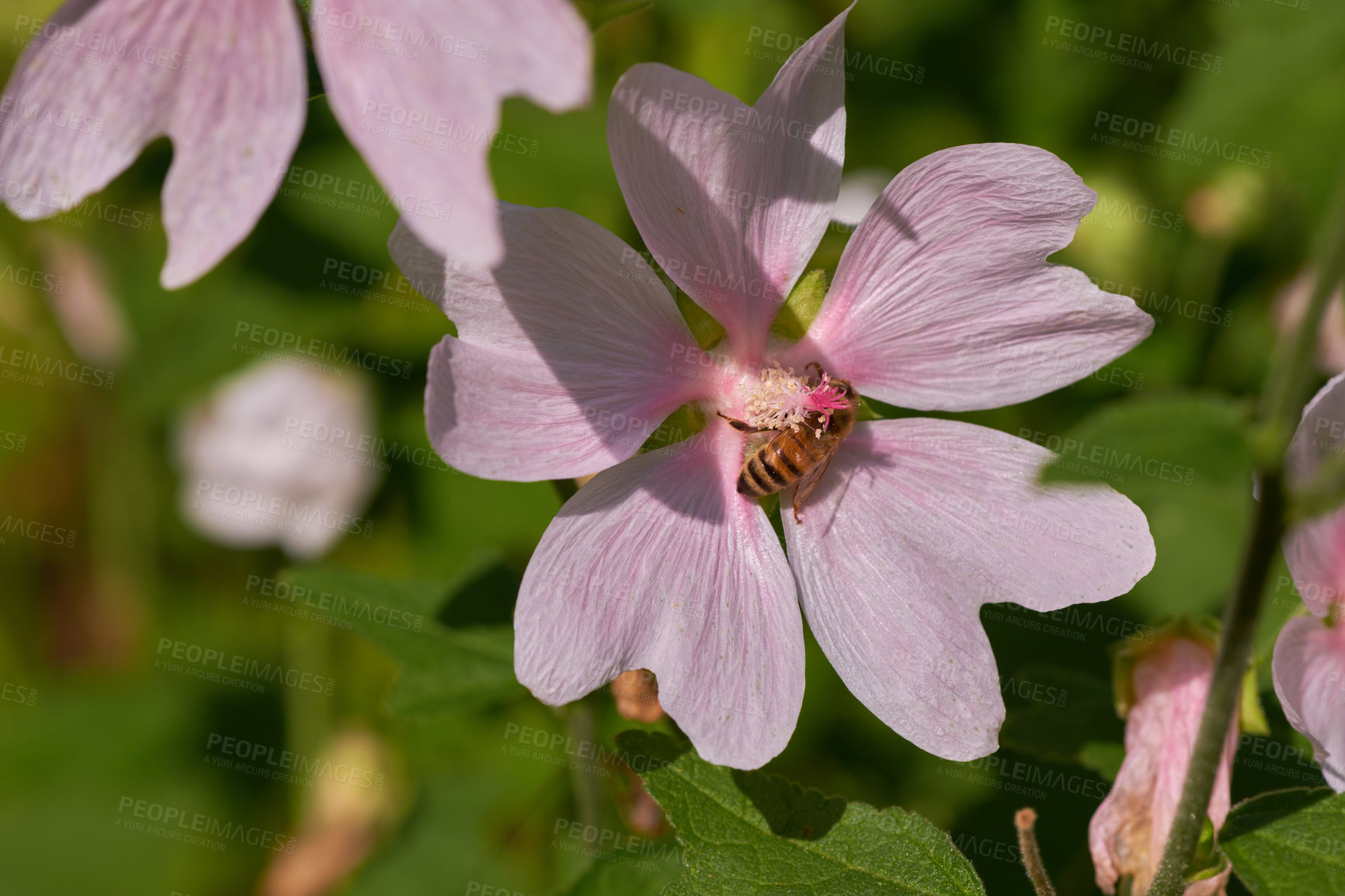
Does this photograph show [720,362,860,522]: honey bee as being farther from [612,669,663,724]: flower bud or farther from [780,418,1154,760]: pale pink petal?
[612,669,663,724]: flower bud

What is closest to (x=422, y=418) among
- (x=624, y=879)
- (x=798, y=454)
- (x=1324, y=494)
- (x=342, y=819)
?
(x=342, y=819)

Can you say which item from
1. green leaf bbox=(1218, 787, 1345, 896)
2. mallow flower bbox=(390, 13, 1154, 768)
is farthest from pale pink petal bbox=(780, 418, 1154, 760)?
green leaf bbox=(1218, 787, 1345, 896)

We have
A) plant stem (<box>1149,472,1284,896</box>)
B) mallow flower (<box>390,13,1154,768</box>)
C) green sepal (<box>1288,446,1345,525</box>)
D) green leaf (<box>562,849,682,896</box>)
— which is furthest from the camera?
green leaf (<box>562,849,682,896</box>)

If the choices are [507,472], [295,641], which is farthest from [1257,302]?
[295,641]

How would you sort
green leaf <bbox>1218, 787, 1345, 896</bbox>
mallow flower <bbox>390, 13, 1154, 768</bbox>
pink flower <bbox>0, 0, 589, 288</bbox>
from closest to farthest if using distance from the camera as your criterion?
1. pink flower <bbox>0, 0, 589, 288</bbox>
2. green leaf <bbox>1218, 787, 1345, 896</bbox>
3. mallow flower <bbox>390, 13, 1154, 768</bbox>

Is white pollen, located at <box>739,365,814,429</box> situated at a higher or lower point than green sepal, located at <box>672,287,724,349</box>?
lower

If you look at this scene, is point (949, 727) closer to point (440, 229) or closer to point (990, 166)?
point (990, 166)

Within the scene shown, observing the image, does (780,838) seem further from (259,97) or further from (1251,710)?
(259,97)
